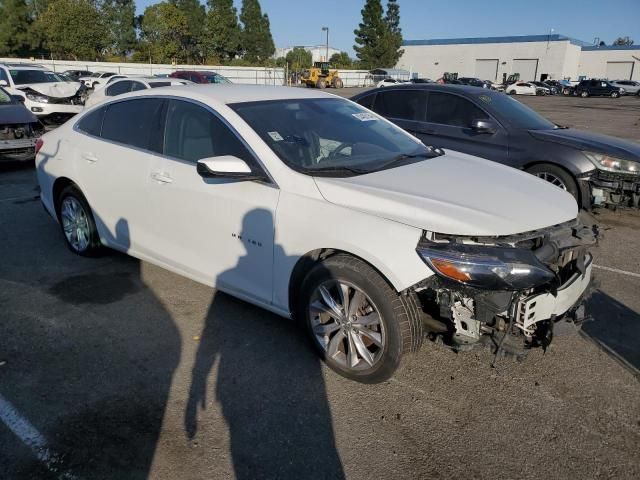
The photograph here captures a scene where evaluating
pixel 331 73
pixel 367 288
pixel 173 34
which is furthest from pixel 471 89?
pixel 173 34

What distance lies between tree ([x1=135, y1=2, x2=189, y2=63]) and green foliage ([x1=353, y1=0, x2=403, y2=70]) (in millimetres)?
29900

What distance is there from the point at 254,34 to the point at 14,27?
32144mm

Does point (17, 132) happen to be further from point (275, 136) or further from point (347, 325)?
point (347, 325)

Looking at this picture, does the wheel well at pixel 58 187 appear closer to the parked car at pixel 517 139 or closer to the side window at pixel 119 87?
the parked car at pixel 517 139

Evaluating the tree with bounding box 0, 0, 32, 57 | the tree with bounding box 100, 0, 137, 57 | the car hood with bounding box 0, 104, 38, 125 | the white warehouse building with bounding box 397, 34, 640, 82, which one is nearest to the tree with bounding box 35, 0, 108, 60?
the tree with bounding box 0, 0, 32, 57

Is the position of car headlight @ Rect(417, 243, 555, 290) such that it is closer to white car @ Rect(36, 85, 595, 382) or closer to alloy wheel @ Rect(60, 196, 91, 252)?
white car @ Rect(36, 85, 595, 382)

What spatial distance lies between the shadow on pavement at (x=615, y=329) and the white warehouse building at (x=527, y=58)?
77.6 meters

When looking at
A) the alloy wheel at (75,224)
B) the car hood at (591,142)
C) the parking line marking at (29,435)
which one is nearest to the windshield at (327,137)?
the parking line marking at (29,435)

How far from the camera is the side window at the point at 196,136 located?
3.45m

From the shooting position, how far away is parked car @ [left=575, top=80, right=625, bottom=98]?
4631 centimetres

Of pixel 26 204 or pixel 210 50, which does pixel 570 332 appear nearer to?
pixel 26 204

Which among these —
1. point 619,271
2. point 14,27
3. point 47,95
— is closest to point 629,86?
point 47,95

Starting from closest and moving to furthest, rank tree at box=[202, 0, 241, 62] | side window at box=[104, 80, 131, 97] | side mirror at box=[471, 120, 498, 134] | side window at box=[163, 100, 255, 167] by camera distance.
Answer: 1. side window at box=[163, 100, 255, 167]
2. side mirror at box=[471, 120, 498, 134]
3. side window at box=[104, 80, 131, 97]
4. tree at box=[202, 0, 241, 62]

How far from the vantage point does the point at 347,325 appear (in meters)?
3.04
